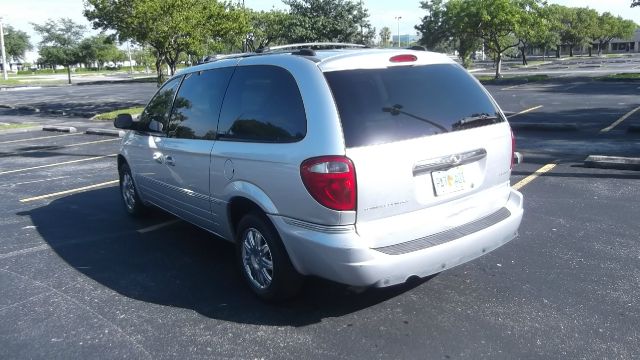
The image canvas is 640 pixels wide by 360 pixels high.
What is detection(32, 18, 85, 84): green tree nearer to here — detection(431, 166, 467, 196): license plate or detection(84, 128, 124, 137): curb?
detection(84, 128, 124, 137): curb

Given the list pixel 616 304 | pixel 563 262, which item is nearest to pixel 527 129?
pixel 563 262

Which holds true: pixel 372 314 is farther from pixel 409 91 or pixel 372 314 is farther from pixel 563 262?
pixel 563 262

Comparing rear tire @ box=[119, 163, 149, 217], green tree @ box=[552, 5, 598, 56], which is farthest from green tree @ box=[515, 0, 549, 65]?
green tree @ box=[552, 5, 598, 56]

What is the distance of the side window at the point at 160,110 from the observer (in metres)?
5.25

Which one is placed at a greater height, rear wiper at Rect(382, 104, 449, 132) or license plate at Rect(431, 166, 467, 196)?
rear wiper at Rect(382, 104, 449, 132)

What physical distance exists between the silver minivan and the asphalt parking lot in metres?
0.40

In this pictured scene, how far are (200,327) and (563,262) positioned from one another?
3.02m

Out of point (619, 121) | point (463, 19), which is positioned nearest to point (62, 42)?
point (463, 19)

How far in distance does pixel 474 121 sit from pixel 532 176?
14.1 feet

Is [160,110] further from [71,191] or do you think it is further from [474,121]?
[71,191]

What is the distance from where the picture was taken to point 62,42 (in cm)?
6128

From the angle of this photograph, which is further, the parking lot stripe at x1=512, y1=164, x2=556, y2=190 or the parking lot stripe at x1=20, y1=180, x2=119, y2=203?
the parking lot stripe at x1=20, y1=180, x2=119, y2=203

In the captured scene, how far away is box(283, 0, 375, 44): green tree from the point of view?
37.0m

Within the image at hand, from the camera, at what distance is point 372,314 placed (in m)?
3.80
